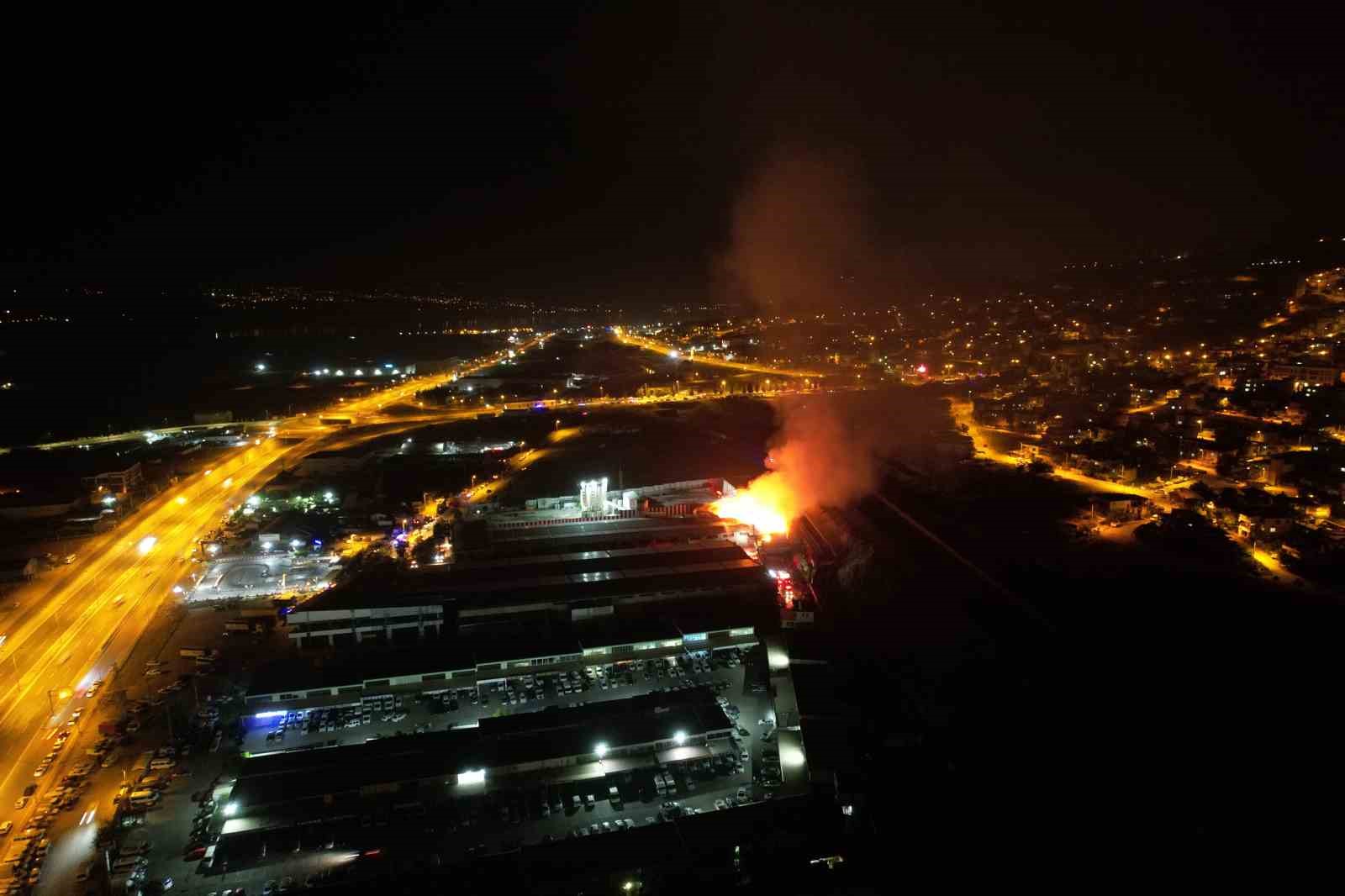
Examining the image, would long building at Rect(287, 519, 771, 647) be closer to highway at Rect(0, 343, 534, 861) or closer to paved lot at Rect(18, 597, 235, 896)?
paved lot at Rect(18, 597, 235, 896)

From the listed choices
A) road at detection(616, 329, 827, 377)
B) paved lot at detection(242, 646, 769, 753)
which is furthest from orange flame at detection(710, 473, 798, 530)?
road at detection(616, 329, 827, 377)

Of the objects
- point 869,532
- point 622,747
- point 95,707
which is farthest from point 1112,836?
point 95,707

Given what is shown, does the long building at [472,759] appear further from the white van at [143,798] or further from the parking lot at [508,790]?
the white van at [143,798]

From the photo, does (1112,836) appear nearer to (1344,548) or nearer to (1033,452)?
(1344,548)

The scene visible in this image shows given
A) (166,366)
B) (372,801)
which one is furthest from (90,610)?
(166,366)

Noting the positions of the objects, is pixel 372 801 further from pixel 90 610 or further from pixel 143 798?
pixel 90 610

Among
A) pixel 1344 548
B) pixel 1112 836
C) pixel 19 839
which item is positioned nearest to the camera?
pixel 19 839

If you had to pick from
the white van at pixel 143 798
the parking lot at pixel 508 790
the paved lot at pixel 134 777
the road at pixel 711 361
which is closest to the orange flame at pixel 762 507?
the parking lot at pixel 508 790
